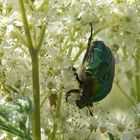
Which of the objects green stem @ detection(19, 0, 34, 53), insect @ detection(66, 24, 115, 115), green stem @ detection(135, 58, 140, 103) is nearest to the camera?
green stem @ detection(19, 0, 34, 53)

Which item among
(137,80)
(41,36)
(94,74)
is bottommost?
(137,80)

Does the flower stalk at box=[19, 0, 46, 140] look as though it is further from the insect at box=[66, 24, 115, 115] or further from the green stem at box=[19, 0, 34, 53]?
the insect at box=[66, 24, 115, 115]

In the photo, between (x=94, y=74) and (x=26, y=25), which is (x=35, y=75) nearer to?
(x=26, y=25)

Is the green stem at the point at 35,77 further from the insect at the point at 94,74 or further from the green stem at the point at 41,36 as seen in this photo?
the insect at the point at 94,74

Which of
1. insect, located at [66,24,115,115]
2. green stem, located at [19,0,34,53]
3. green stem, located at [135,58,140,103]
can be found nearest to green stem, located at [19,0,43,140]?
green stem, located at [19,0,34,53]

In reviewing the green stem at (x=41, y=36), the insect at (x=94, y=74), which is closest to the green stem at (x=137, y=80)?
the insect at (x=94, y=74)

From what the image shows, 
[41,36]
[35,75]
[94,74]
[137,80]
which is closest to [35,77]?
[35,75]

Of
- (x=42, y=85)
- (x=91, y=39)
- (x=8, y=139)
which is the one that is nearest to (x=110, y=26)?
(x=91, y=39)

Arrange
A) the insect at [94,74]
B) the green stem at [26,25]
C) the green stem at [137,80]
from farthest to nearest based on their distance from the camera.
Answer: the green stem at [137,80] < the insect at [94,74] < the green stem at [26,25]
